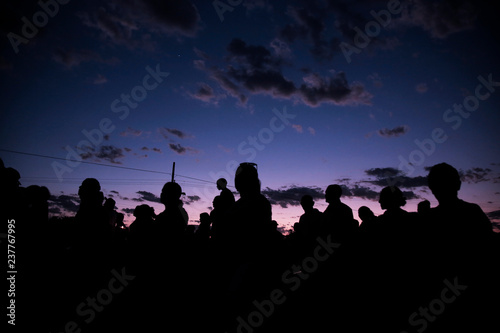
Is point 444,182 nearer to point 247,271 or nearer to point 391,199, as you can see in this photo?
point 391,199

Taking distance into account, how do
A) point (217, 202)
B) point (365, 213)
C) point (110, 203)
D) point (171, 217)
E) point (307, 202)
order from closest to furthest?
point (171, 217) < point (217, 202) < point (307, 202) < point (365, 213) < point (110, 203)

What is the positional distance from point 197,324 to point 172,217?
135 cm

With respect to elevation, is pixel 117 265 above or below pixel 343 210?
below

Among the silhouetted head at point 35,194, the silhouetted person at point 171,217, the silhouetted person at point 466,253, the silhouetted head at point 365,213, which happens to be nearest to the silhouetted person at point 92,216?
the silhouetted head at point 35,194

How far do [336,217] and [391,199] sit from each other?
2.93 feet

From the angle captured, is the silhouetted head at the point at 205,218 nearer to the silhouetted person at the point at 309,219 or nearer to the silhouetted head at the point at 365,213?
the silhouetted person at the point at 309,219

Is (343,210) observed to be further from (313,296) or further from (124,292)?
(124,292)

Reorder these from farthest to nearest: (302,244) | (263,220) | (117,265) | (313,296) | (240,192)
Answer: (302,244)
(313,296)
(117,265)
(240,192)
(263,220)

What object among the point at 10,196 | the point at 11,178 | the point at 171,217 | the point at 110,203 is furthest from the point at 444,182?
the point at 110,203

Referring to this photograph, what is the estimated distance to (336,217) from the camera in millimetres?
4020

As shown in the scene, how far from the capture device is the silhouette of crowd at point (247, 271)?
1.98 meters

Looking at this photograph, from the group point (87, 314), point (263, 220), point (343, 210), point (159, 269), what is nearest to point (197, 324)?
point (159, 269)

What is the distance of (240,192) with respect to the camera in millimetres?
2580

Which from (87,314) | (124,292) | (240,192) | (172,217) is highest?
(240,192)
